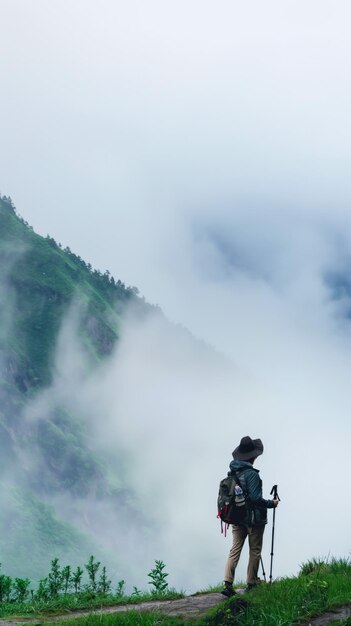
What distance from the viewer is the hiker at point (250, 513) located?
500 inches

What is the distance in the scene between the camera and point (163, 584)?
15.6 m

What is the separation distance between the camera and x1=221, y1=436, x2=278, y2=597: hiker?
12.7 m

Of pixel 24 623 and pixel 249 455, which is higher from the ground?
pixel 249 455

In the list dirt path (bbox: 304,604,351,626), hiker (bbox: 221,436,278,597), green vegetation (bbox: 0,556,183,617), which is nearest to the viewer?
dirt path (bbox: 304,604,351,626)

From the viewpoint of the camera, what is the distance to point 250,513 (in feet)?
41.6

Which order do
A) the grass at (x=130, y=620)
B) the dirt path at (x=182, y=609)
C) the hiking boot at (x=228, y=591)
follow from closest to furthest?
the dirt path at (x=182, y=609), the grass at (x=130, y=620), the hiking boot at (x=228, y=591)

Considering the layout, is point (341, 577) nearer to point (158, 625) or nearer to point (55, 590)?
point (158, 625)

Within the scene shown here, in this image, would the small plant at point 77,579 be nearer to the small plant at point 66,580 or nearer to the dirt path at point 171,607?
the small plant at point 66,580

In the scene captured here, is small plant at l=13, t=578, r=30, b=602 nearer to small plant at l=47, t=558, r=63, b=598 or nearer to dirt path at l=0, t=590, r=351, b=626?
small plant at l=47, t=558, r=63, b=598

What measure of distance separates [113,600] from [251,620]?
4761 mm

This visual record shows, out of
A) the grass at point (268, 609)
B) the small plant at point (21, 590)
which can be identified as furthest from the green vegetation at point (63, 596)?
the grass at point (268, 609)

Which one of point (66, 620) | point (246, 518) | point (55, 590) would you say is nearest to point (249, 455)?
point (246, 518)

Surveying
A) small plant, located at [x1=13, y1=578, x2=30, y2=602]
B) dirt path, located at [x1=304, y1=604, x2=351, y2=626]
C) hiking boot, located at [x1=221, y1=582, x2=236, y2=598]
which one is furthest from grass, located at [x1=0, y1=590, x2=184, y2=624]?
dirt path, located at [x1=304, y1=604, x2=351, y2=626]

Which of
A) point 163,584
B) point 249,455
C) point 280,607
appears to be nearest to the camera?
point 280,607
